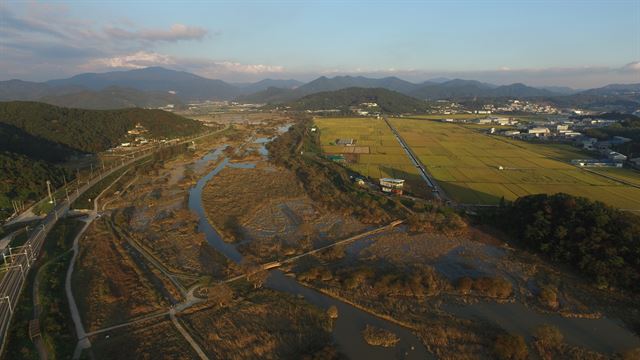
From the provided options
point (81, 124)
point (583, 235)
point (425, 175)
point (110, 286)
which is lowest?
point (110, 286)

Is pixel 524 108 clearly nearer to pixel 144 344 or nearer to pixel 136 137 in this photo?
pixel 136 137

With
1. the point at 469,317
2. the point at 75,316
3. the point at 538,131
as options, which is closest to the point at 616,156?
the point at 538,131

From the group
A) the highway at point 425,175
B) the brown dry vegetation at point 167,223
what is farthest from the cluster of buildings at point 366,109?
the brown dry vegetation at point 167,223

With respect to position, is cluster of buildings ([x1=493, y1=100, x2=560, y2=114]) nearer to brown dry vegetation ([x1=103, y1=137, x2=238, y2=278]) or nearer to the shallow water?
brown dry vegetation ([x1=103, y1=137, x2=238, y2=278])

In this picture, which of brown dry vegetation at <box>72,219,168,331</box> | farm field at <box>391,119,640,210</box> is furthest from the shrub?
farm field at <box>391,119,640,210</box>

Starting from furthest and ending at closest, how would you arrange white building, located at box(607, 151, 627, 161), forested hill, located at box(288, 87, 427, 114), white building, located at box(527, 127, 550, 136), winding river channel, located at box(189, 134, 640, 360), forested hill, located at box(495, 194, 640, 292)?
1. forested hill, located at box(288, 87, 427, 114)
2. white building, located at box(527, 127, 550, 136)
3. white building, located at box(607, 151, 627, 161)
4. forested hill, located at box(495, 194, 640, 292)
5. winding river channel, located at box(189, 134, 640, 360)

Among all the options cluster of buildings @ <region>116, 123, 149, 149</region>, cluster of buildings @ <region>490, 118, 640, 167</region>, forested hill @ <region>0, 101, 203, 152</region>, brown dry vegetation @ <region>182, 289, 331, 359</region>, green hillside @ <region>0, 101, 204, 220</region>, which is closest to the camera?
brown dry vegetation @ <region>182, 289, 331, 359</region>

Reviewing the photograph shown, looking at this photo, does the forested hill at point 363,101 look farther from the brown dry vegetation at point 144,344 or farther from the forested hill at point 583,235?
the brown dry vegetation at point 144,344
